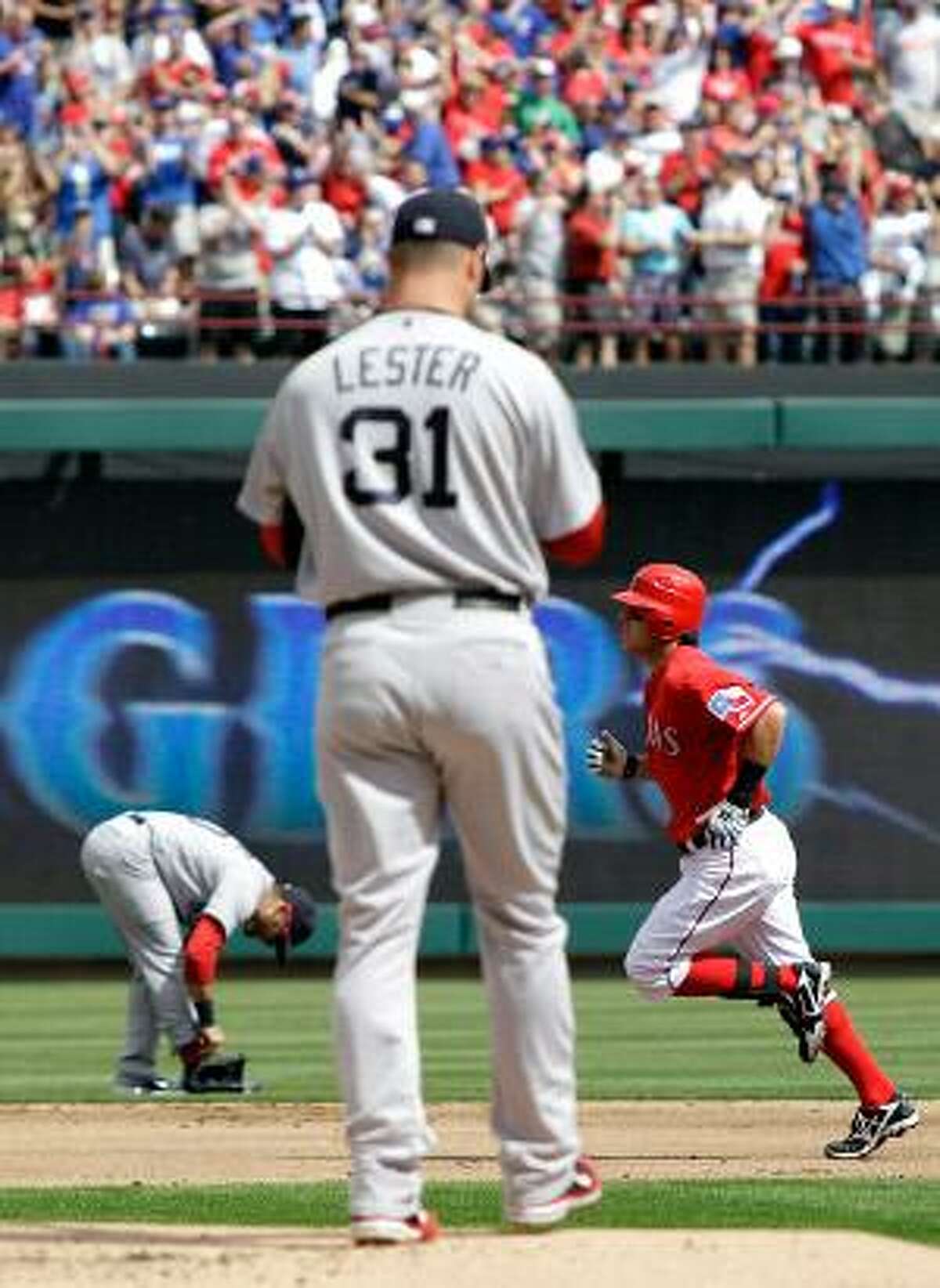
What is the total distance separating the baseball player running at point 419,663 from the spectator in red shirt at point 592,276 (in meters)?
14.8

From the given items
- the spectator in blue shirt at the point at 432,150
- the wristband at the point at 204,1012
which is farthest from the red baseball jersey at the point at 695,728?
the spectator in blue shirt at the point at 432,150

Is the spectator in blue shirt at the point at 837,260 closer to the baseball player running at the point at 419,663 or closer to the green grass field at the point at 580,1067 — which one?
the green grass field at the point at 580,1067

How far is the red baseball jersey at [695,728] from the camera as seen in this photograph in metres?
11.5

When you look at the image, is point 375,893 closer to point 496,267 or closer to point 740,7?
point 496,267

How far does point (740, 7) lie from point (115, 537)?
583 cm

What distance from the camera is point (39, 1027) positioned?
18.6m

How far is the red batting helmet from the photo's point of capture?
1150 cm

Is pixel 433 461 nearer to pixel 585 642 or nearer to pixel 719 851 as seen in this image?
pixel 719 851

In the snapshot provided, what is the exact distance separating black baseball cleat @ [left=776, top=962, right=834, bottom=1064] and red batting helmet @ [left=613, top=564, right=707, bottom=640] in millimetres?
1151

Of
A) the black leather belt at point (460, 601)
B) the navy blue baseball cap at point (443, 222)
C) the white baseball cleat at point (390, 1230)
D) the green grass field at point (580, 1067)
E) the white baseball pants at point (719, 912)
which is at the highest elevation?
the navy blue baseball cap at point (443, 222)

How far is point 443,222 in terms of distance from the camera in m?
7.58

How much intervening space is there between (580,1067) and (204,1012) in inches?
90.8

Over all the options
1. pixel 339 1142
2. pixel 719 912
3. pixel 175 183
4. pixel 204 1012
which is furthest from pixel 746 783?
pixel 175 183

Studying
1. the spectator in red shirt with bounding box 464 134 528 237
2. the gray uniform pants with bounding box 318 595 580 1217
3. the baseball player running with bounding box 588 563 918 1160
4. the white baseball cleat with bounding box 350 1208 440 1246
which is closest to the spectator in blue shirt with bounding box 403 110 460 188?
Answer: the spectator in red shirt with bounding box 464 134 528 237
